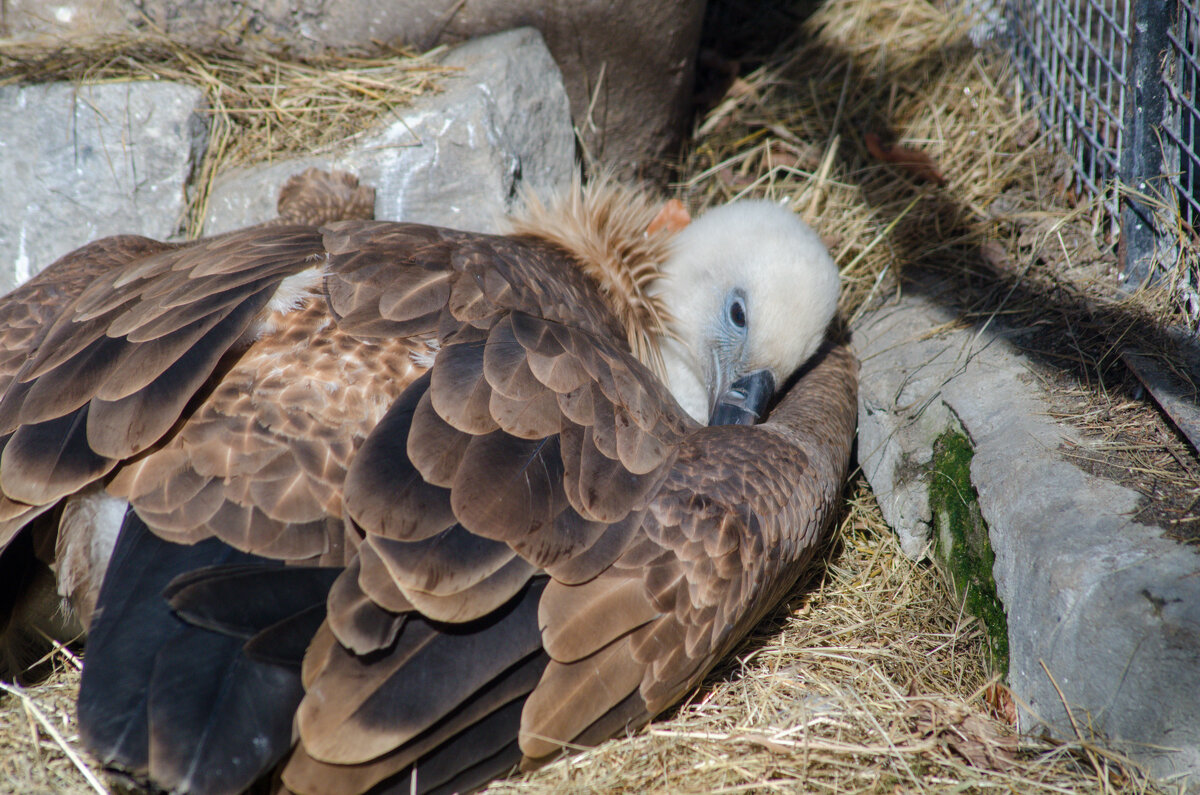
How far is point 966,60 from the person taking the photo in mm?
4477

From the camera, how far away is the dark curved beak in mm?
2906

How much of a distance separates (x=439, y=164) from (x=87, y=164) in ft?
4.50

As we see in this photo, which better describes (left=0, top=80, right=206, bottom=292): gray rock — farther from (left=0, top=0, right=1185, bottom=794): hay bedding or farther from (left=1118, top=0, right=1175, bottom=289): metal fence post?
(left=1118, top=0, right=1175, bottom=289): metal fence post

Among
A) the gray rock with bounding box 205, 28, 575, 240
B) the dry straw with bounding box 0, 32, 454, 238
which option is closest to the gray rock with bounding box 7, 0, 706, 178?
the dry straw with bounding box 0, 32, 454, 238

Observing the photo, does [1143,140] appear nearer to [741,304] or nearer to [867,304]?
[867,304]

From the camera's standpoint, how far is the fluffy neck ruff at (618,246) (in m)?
3.03

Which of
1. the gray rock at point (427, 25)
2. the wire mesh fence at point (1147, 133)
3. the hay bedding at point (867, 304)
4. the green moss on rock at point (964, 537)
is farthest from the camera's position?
the gray rock at point (427, 25)

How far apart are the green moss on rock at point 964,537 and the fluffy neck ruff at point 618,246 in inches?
37.0

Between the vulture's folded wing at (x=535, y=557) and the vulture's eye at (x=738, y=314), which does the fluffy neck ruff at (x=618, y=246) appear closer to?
the vulture's eye at (x=738, y=314)

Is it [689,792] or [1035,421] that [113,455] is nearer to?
[689,792]

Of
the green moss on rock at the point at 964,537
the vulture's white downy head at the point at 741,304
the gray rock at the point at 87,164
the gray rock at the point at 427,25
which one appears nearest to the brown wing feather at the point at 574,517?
the green moss on rock at the point at 964,537

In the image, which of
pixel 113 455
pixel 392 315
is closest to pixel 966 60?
pixel 392 315

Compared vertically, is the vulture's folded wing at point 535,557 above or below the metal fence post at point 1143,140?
below

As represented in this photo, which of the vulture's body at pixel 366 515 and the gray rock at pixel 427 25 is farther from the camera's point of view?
the gray rock at pixel 427 25
